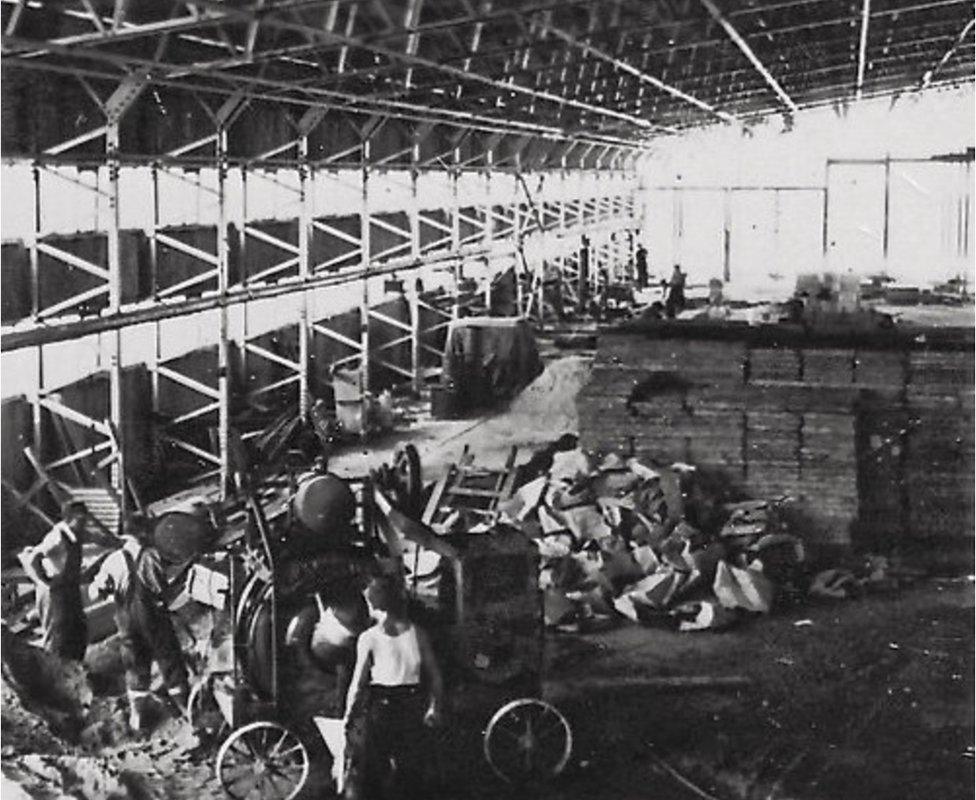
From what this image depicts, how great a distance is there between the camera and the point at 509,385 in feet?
79.6

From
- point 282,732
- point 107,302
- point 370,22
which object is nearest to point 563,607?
point 282,732

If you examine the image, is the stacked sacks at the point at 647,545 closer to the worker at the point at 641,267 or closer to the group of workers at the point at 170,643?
the group of workers at the point at 170,643

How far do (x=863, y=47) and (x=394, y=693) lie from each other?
1713cm

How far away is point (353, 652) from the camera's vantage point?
9.45 metres

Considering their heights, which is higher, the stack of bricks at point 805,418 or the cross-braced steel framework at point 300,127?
the cross-braced steel framework at point 300,127

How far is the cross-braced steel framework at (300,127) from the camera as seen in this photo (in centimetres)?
1316

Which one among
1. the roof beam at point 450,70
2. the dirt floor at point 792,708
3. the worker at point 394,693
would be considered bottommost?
the dirt floor at point 792,708

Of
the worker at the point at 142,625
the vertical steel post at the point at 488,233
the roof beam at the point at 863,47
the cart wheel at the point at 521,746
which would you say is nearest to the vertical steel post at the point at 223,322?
the worker at the point at 142,625

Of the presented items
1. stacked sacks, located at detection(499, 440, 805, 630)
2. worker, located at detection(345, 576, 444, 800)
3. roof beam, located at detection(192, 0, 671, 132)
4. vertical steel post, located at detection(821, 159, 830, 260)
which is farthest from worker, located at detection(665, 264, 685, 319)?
worker, located at detection(345, 576, 444, 800)

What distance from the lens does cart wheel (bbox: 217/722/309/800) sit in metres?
9.26

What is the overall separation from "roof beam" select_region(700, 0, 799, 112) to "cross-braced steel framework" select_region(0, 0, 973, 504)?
9 centimetres

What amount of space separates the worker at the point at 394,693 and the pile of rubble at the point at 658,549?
378 cm

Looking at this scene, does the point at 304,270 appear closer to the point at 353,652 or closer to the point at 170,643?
the point at 170,643

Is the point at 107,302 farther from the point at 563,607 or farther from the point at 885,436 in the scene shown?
the point at 885,436
